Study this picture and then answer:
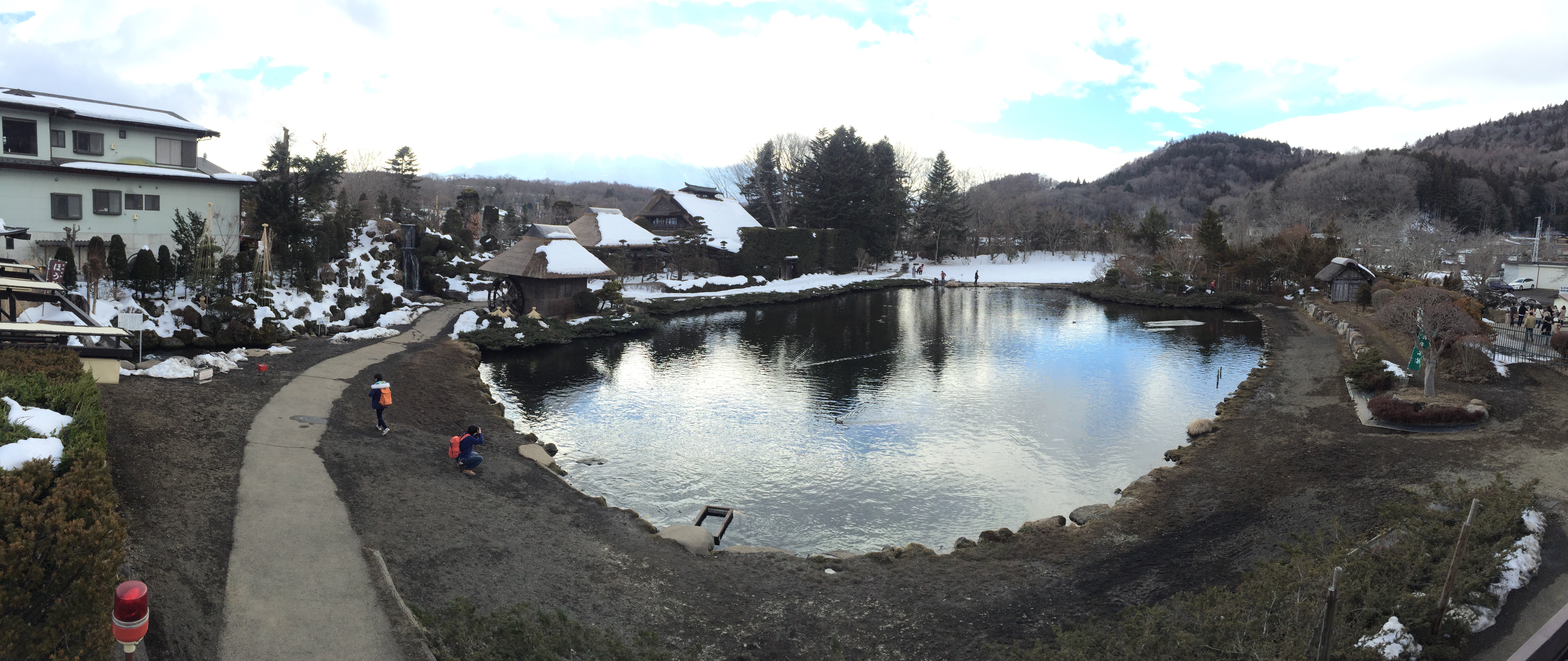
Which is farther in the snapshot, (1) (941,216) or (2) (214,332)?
(1) (941,216)

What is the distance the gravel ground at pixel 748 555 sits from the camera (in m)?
8.56

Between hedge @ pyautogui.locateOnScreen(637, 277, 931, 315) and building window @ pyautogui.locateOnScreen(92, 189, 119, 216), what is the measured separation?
19229 mm

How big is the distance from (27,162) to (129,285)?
5.33 meters

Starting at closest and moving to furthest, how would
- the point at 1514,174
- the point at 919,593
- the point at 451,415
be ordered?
1. the point at 919,593
2. the point at 451,415
3. the point at 1514,174

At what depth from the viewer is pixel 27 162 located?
24.6 m

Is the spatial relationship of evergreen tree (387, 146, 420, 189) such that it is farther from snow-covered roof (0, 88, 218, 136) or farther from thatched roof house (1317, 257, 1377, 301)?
thatched roof house (1317, 257, 1377, 301)

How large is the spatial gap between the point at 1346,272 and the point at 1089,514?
1418 inches

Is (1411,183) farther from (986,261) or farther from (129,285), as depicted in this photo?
(129,285)

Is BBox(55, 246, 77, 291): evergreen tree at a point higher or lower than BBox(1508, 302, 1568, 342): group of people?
higher

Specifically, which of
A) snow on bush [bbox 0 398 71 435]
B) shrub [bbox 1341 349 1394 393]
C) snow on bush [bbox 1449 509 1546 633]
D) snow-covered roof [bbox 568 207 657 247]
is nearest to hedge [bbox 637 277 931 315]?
snow-covered roof [bbox 568 207 657 247]

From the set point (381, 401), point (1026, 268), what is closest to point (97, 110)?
point (381, 401)

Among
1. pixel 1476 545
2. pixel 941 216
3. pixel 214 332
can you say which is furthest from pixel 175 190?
pixel 941 216

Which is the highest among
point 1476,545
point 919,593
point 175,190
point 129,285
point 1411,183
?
point 1411,183

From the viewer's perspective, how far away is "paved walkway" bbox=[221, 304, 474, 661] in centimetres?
698
